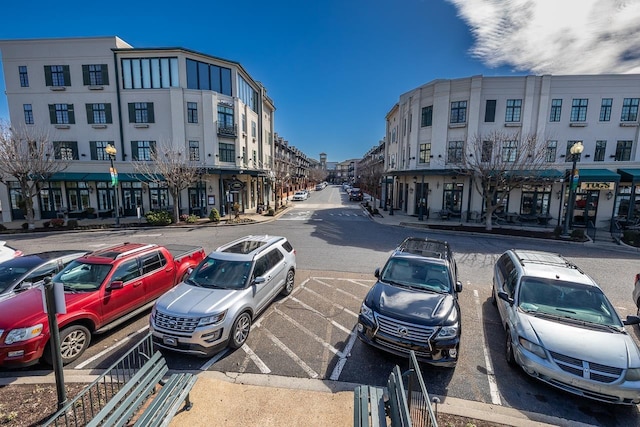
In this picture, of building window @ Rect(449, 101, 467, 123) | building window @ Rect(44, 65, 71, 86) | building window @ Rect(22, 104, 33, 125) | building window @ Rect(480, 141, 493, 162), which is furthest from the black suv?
building window @ Rect(22, 104, 33, 125)

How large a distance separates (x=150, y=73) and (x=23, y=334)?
2642cm

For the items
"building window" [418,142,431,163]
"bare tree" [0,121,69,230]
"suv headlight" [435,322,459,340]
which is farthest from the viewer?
"building window" [418,142,431,163]

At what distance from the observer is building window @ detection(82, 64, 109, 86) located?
2448 centimetres

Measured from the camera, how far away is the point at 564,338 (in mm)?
4664

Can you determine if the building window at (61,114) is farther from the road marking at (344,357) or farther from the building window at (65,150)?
the road marking at (344,357)

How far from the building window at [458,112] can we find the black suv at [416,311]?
842 inches

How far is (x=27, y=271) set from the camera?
6.72m

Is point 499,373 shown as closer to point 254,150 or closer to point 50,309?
point 50,309

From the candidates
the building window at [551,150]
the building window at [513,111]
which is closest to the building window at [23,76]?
the building window at [513,111]

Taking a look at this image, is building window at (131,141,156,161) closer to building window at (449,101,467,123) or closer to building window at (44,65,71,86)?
building window at (44,65,71,86)

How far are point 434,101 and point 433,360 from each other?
2490cm

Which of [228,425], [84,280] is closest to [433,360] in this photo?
[228,425]

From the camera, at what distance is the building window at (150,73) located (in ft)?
80.9

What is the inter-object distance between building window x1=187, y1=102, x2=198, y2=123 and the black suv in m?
24.7
